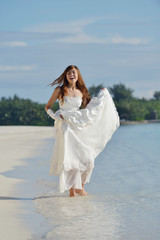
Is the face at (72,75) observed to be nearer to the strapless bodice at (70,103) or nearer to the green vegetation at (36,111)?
the strapless bodice at (70,103)

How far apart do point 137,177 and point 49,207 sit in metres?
3.51

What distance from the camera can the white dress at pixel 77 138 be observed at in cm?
587

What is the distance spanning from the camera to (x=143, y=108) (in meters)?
44.8

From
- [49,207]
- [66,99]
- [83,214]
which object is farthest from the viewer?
[66,99]

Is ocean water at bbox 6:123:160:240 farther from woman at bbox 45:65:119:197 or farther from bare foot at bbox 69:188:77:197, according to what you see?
woman at bbox 45:65:119:197

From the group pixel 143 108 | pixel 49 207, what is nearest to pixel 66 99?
pixel 49 207

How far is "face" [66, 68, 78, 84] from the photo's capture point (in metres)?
6.07

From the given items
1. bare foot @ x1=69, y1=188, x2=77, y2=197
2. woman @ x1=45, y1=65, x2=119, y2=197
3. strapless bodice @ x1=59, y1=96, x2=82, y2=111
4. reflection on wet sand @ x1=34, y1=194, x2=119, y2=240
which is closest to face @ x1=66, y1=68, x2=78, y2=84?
woman @ x1=45, y1=65, x2=119, y2=197

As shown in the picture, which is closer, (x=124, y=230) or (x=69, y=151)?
(x=124, y=230)

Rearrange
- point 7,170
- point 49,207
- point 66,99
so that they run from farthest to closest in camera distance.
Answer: point 7,170, point 66,99, point 49,207

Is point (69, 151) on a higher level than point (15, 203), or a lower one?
higher

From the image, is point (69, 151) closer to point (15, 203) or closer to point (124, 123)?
point (15, 203)

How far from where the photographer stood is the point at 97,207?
564cm

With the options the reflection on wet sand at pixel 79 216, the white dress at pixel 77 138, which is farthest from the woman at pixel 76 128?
the reflection on wet sand at pixel 79 216
